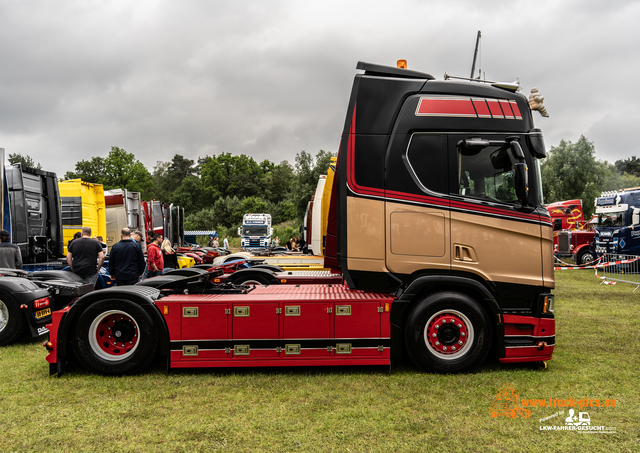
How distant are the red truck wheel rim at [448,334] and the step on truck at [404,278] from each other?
0.04 ft

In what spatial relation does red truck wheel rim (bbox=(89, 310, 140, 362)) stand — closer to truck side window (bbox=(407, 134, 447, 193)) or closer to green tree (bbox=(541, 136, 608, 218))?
truck side window (bbox=(407, 134, 447, 193))

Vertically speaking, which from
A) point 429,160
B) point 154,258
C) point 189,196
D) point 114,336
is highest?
point 189,196

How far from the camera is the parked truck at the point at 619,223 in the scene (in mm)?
17719

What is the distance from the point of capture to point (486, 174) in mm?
4812

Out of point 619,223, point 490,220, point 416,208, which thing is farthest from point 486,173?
point 619,223

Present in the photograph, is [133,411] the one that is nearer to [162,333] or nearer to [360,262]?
[162,333]

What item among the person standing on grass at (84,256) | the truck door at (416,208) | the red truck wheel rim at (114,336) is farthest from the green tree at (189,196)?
the truck door at (416,208)

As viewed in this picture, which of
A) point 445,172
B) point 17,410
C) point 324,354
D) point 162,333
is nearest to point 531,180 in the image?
point 445,172

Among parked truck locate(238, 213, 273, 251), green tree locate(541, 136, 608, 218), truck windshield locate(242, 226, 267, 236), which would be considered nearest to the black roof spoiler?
parked truck locate(238, 213, 273, 251)

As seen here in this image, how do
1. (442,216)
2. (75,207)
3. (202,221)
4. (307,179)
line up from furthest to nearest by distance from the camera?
(202,221), (307,179), (75,207), (442,216)

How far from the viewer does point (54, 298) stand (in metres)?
6.59

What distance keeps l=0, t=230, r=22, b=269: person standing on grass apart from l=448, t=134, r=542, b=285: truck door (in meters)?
7.59

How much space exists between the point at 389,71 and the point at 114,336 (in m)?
4.36

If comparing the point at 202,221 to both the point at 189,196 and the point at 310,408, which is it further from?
the point at 310,408
